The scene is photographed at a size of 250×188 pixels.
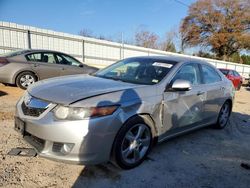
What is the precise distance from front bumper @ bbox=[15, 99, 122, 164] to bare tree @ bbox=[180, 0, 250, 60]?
43386 mm

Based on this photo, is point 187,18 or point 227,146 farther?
point 187,18

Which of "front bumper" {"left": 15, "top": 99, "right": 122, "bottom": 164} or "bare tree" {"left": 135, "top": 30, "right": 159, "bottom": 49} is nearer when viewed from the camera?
Result: "front bumper" {"left": 15, "top": 99, "right": 122, "bottom": 164}

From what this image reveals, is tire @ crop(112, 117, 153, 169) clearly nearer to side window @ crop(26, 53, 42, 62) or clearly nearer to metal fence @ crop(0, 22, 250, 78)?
side window @ crop(26, 53, 42, 62)

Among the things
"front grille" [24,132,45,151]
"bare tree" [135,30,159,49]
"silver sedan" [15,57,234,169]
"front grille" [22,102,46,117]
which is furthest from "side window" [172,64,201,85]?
"bare tree" [135,30,159,49]

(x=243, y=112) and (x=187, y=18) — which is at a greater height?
(x=187, y=18)

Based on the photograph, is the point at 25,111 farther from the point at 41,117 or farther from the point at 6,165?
the point at 6,165

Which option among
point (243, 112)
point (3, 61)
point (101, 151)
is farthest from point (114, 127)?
point (243, 112)

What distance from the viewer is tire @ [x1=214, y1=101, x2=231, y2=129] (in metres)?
5.38

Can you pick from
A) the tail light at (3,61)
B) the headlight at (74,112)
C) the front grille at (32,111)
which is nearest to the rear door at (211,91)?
the headlight at (74,112)

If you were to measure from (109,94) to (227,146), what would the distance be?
2.75 m

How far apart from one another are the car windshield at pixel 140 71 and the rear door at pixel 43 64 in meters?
4.18

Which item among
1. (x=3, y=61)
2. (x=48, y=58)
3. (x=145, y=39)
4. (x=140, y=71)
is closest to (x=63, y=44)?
(x=48, y=58)

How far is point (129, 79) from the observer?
3.87 metres

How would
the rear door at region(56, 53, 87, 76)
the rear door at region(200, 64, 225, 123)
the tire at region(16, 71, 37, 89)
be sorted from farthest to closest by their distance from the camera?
the rear door at region(56, 53, 87, 76) < the tire at region(16, 71, 37, 89) < the rear door at region(200, 64, 225, 123)
